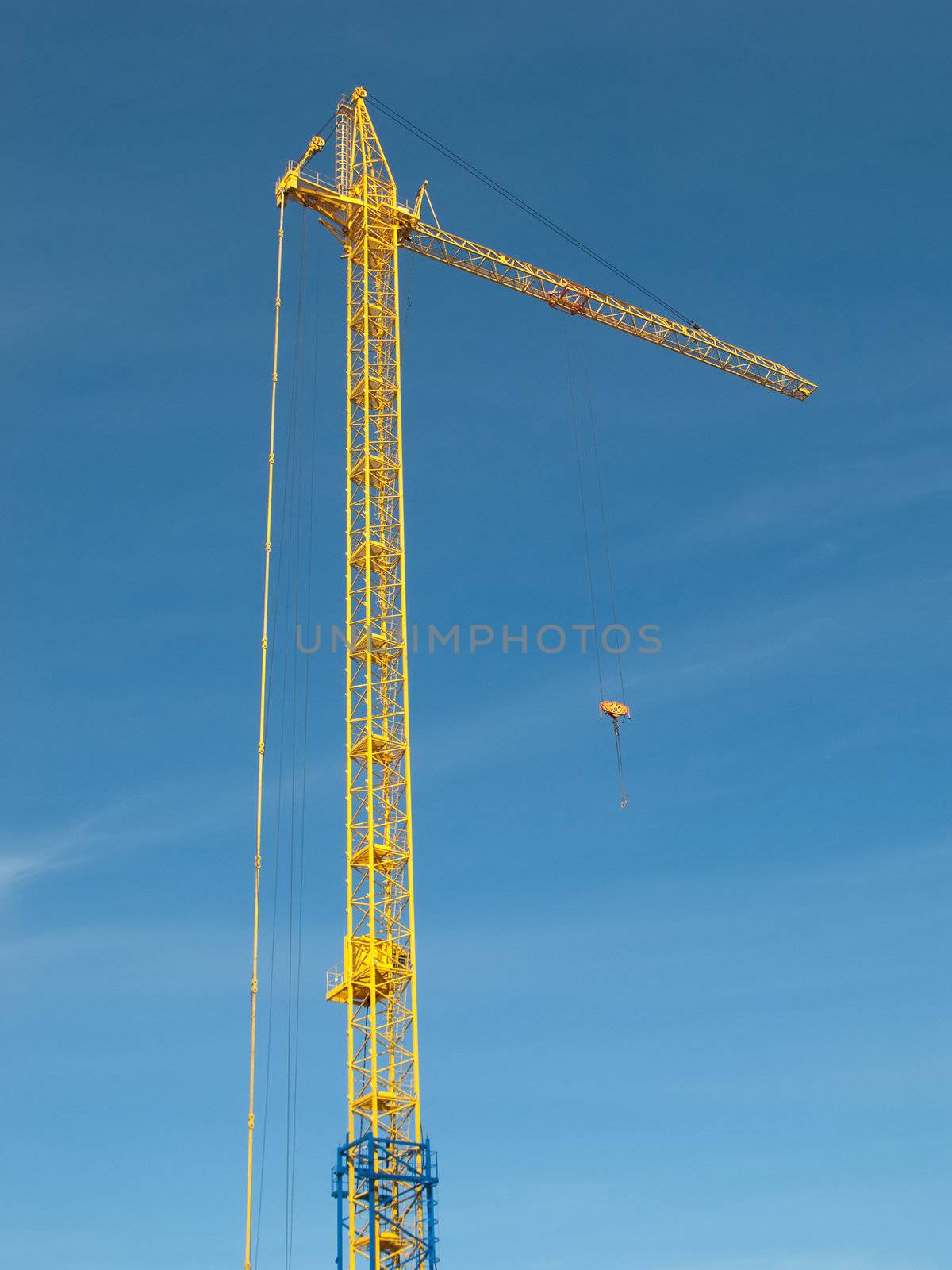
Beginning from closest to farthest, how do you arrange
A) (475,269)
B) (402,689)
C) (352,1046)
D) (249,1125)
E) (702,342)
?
(249,1125) → (352,1046) → (402,689) → (475,269) → (702,342)

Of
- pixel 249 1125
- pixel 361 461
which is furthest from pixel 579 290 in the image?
pixel 249 1125

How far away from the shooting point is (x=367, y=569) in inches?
3292

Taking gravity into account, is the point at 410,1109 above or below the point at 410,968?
below

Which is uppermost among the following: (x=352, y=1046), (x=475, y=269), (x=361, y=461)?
(x=475, y=269)

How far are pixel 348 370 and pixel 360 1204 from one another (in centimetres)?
4093

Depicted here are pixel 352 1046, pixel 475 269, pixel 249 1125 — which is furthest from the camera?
pixel 475 269

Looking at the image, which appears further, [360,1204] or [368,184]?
[368,184]

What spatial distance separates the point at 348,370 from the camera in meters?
88.2

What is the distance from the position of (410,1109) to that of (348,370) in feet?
122

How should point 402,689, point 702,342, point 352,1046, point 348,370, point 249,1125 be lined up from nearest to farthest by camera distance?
point 249,1125 → point 352,1046 → point 402,689 → point 348,370 → point 702,342

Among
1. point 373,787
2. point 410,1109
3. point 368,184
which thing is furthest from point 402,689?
point 368,184

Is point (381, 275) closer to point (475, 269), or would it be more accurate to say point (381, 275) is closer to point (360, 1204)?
point (475, 269)

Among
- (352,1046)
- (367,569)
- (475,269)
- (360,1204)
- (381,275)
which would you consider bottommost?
(360,1204)

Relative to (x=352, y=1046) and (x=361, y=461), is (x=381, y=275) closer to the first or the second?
(x=361, y=461)
